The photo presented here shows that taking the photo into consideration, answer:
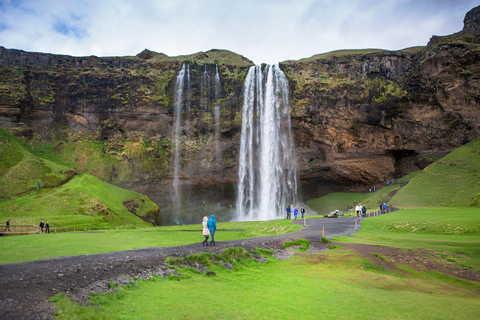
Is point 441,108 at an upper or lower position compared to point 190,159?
Answer: upper

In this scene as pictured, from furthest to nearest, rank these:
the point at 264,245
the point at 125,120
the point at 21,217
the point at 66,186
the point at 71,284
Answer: the point at 125,120
the point at 66,186
the point at 21,217
the point at 264,245
the point at 71,284

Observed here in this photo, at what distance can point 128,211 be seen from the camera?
154 feet

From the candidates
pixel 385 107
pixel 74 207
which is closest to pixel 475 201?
pixel 385 107

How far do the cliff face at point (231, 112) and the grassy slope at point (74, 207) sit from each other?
36.9 ft

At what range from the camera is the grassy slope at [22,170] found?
153 ft

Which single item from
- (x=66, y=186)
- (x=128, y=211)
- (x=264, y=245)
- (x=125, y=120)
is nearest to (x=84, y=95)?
(x=125, y=120)

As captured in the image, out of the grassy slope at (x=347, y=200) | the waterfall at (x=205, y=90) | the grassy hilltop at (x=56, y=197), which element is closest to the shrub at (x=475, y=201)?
the grassy slope at (x=347, y=200)

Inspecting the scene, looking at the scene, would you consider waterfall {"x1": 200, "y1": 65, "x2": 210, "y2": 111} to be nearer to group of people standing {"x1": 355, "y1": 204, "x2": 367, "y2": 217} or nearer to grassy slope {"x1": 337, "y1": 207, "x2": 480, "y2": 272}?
group of people standing {"x1": 355, "y1": 204, "x2": 367, "y2": 217}

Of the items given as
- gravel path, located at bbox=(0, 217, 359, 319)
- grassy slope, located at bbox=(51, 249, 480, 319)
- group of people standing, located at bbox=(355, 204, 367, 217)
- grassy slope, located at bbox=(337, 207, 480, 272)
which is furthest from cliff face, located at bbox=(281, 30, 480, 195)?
gravel path, located at bbox=(0, 217, 359, 319)

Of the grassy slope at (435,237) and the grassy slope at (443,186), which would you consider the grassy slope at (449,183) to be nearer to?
the grassy slope at (443,186)

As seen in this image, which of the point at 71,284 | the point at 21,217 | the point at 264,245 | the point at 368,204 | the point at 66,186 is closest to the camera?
the point at 71,284

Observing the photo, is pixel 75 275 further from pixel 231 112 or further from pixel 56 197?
pixel 231 112

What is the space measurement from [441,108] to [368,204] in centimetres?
2253

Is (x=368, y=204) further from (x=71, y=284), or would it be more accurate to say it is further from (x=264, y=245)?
(x=71, y=284)
